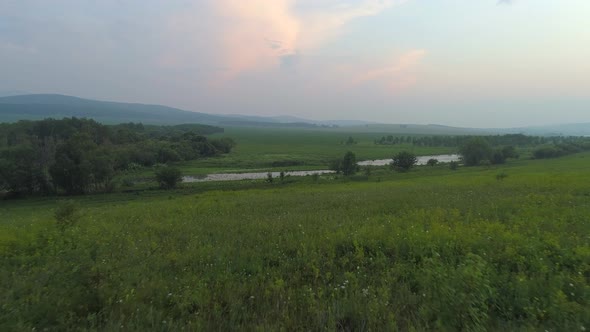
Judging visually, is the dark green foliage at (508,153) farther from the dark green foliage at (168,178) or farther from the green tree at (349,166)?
the dark green foliage at (168,178)

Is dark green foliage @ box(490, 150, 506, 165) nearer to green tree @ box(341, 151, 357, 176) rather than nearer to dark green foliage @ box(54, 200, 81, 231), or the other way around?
green tree @ box(341, 151, 357, 176)

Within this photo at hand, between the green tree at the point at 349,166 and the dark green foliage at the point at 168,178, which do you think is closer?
the dark green foliage at the point at 168,178

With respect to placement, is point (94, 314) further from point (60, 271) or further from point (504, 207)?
point (504, 207)

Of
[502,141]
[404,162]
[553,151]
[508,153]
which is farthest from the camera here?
[502,141]

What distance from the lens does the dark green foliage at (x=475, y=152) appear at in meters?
77.5

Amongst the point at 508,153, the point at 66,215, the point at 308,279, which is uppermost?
the point at 308,279

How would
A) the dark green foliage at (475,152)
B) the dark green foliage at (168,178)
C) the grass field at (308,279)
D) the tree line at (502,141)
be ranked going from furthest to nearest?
the tree line at (502,141), the dark green foliage at (475,152), the dark green foliage at (168,178), the grass field at (308,279)

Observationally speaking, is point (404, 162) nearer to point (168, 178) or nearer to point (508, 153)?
point (508, 153)

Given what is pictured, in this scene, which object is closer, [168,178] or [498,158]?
[168,178]

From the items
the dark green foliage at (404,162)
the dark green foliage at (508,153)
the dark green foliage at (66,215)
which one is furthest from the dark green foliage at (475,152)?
the dark green foliage at (66,215)

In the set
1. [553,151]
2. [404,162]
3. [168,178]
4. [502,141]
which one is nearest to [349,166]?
[404,162]

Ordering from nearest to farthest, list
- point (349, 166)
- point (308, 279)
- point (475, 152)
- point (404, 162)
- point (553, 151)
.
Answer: point (308, 279) → point (349, 166) → point (404, 162) → point (475, 152) → point (553, 151)

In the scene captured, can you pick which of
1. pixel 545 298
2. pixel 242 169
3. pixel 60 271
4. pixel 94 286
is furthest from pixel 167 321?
pixel 242 169

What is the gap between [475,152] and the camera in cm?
7819
